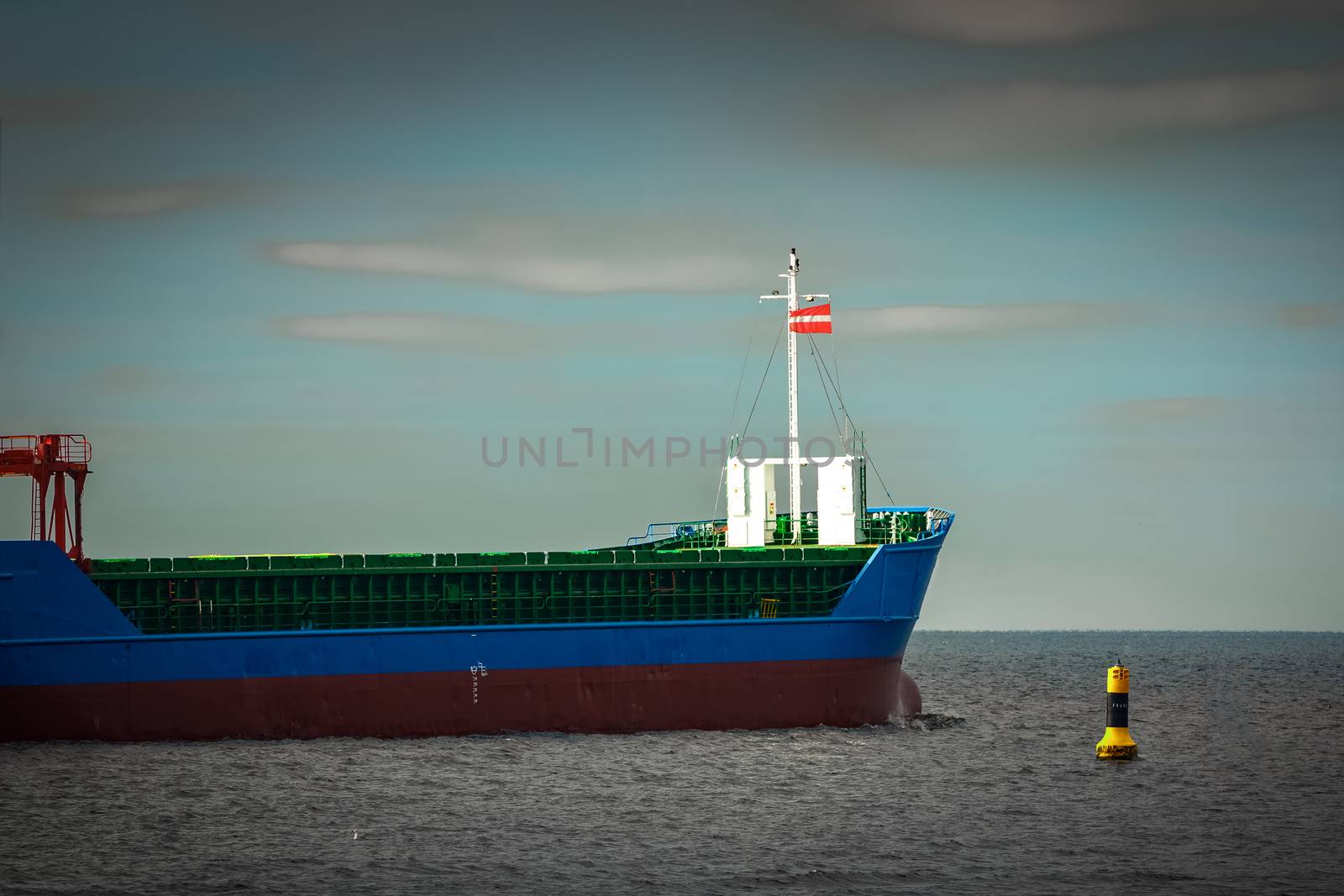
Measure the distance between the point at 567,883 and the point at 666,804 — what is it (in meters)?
6.04

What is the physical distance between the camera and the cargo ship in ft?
107

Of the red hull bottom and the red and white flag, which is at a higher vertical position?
the red and white flag

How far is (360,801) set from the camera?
2778 centimetres

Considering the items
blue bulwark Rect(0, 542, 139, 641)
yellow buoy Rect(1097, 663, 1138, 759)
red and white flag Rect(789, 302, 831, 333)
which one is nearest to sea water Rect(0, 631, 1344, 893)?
yellow buoy Rect(1097, 663, 1138, 759)

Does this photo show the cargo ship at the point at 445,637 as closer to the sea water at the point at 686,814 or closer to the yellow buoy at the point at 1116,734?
the sea water at the point at 686,814

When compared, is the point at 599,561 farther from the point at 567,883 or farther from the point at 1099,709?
the point at 1099,709

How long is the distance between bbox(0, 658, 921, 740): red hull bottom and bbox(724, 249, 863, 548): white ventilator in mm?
4231

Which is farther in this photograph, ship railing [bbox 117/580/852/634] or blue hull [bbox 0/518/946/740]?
ship railing [bbox 117/580/852/634]

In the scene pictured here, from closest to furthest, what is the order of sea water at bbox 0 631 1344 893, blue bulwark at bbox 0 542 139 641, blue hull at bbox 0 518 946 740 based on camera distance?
sea water at bbox 0 631 1344 893, blue bulwark at bbox 0 542 139 641, blue hull at bbox 0 518 946 740

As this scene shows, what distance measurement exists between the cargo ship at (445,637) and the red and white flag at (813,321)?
0.14 feet

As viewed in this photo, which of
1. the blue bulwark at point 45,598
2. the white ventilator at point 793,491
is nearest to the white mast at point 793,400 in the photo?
the white ventilator at point 793,491

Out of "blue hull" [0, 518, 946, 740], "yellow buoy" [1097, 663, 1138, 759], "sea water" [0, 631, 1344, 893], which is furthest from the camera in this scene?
"blue hull" [0, 518, 946, 740]

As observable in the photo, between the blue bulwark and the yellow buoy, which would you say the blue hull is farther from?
the yellow buoy

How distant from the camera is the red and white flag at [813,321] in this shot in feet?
123
